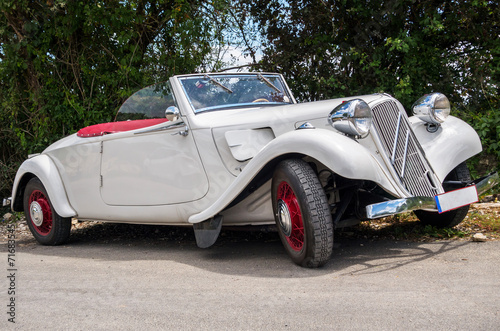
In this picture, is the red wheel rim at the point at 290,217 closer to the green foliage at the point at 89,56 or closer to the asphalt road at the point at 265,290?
the asphalt road at the point at 265,290

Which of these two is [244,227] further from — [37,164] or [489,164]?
[489,164]

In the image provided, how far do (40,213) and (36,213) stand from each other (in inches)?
2.4

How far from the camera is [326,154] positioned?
2.84 meters

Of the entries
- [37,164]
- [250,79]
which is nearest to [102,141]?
[37,164]

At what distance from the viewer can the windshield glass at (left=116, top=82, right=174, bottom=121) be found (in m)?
4.15

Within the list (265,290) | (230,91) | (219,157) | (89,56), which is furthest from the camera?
(89,56)

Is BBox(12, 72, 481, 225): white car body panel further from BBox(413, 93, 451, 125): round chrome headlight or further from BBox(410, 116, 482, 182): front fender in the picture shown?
BBox(413, 93, 451, 125): round chrome headlight

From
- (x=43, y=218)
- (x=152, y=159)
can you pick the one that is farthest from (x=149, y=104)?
(x=43, y=218)

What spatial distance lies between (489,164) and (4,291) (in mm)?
5477

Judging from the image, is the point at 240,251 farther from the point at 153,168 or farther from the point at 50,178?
the point at 50,178

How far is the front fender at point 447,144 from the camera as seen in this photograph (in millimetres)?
3527

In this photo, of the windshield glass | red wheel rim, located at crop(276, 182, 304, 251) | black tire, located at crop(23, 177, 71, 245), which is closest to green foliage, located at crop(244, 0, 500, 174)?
the windshield glass

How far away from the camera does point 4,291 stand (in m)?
2.99

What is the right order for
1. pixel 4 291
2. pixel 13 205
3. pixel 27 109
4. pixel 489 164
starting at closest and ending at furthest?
pixel 4 291
pixel 13 205
pixel 489 164
pixel 27 109
